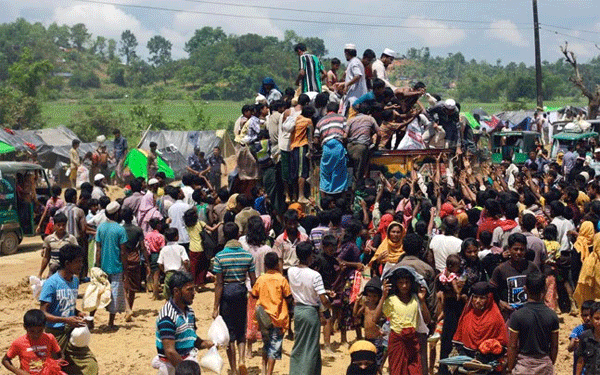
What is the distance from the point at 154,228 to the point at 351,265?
441 cm

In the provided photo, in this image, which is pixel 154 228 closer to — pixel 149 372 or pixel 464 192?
pixel 149 372

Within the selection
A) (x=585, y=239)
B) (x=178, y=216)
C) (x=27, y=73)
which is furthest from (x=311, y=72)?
(x=27, y=73)

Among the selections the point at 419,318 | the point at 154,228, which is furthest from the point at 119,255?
the point at 419,318

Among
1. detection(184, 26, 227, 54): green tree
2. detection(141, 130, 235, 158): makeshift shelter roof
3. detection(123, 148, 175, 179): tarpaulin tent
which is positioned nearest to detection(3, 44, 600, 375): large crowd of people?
detection(123, 148, 175, 179): tarpaulin tent

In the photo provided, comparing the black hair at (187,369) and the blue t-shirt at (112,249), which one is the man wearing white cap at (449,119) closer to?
the blue t-shirt at (112,249)

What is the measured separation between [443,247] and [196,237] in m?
5.19

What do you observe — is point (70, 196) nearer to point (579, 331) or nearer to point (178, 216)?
point (178, 216)

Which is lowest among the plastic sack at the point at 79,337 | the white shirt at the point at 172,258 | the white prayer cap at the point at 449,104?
the plastic sack at the point at 79,337

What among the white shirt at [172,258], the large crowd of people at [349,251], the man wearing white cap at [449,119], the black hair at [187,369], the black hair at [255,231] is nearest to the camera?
the black hair at [187,369]

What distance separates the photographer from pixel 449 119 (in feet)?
51.8

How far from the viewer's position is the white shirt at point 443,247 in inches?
390

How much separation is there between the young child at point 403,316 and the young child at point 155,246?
6403mm

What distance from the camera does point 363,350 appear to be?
24.1 feet

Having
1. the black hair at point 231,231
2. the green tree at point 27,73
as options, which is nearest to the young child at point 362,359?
the black hair at point 231,231
